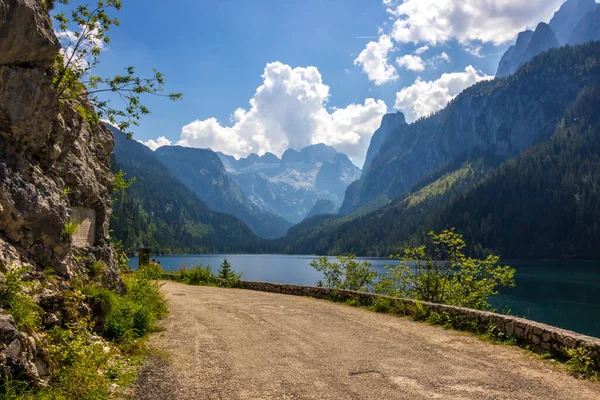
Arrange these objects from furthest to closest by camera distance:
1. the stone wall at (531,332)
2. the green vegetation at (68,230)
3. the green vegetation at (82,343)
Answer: the green vegetation at (68,230) < the stone wall at (531,332) < the green vegetation at (82,343)

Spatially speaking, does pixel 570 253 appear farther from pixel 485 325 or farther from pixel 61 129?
pixel 61 129

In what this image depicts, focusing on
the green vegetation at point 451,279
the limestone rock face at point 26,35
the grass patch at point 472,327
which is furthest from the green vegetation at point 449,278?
the limestone rock face at point 26,35

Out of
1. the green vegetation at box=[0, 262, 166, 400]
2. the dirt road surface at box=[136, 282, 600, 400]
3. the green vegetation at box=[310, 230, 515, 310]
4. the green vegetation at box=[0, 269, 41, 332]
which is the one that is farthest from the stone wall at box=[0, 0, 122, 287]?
the green vegetation at box=[310, 230, 515, 310]

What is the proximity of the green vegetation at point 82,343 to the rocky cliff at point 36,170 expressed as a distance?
0.28m

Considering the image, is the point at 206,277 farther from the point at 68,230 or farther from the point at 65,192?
the point at 68,230

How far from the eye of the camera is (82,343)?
796 cm

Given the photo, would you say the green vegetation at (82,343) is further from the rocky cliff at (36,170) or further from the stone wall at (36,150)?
the stone wall at (36,150)

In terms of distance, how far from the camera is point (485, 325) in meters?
12.3

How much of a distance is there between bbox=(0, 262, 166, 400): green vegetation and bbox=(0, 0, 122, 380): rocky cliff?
0.93 feet

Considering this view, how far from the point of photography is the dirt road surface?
24.5 ft

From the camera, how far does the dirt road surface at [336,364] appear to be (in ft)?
24.5

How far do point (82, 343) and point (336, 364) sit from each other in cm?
538

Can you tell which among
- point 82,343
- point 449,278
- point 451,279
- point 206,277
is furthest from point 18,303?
point 206,277

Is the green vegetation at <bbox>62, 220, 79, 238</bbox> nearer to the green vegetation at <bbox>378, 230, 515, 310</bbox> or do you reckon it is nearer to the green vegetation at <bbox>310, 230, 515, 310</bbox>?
the green vegetation at <bbox>310, 230, 515, 310</bbox>
